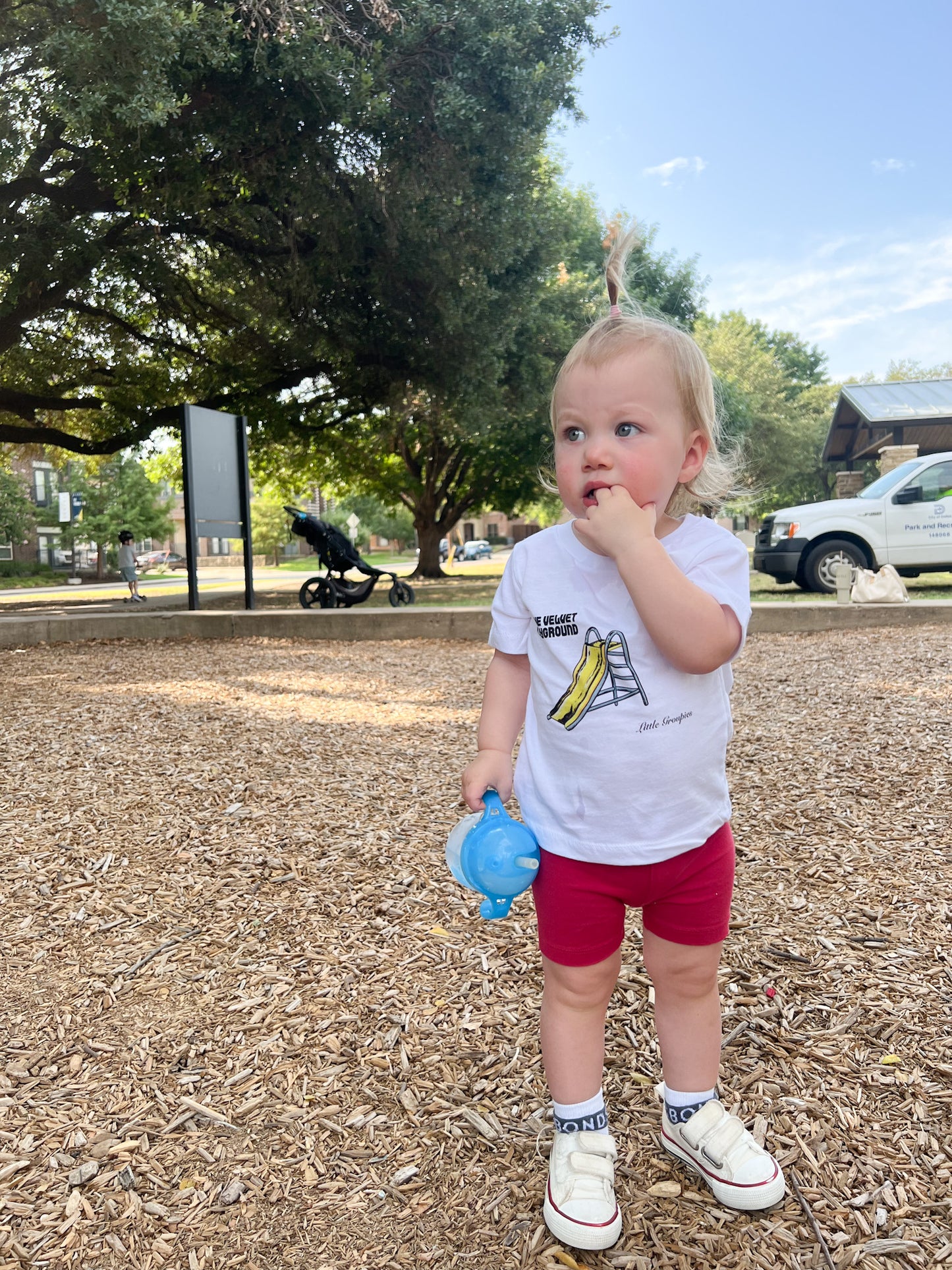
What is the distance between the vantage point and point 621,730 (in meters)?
1.47

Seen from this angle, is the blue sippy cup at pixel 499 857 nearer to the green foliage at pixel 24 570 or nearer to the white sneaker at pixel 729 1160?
the white sneaker at pixel 729 1160

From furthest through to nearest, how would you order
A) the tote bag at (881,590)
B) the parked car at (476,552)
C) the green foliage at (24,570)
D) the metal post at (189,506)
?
the parked car at (476,552) < the green foliage at (24,570) < the metal post at (189,506) < the tote bag at (881,590)

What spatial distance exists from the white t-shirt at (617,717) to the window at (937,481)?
11.5 m

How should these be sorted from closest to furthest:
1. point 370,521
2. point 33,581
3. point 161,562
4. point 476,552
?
point 33,581 → point 161,562 → point 476,552 → point 370,521

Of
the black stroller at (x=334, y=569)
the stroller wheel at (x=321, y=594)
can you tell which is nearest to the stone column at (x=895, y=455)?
the black stroller at (x=334, y=569)

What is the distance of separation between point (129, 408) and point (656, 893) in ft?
54.0

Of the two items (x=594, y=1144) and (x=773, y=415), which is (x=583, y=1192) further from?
(x=773, y=415)

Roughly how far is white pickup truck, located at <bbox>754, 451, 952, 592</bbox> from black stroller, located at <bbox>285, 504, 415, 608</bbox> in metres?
4.99

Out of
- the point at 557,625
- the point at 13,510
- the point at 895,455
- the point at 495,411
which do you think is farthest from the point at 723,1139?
the point at 13,510

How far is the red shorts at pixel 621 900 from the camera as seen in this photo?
1497 mm

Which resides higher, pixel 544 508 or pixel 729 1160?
pixel 544 508

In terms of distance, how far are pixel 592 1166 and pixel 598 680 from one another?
2.71ft

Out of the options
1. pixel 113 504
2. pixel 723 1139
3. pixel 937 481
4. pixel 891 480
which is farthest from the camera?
pixel 113 504

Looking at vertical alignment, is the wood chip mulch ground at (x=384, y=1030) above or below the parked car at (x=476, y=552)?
above
